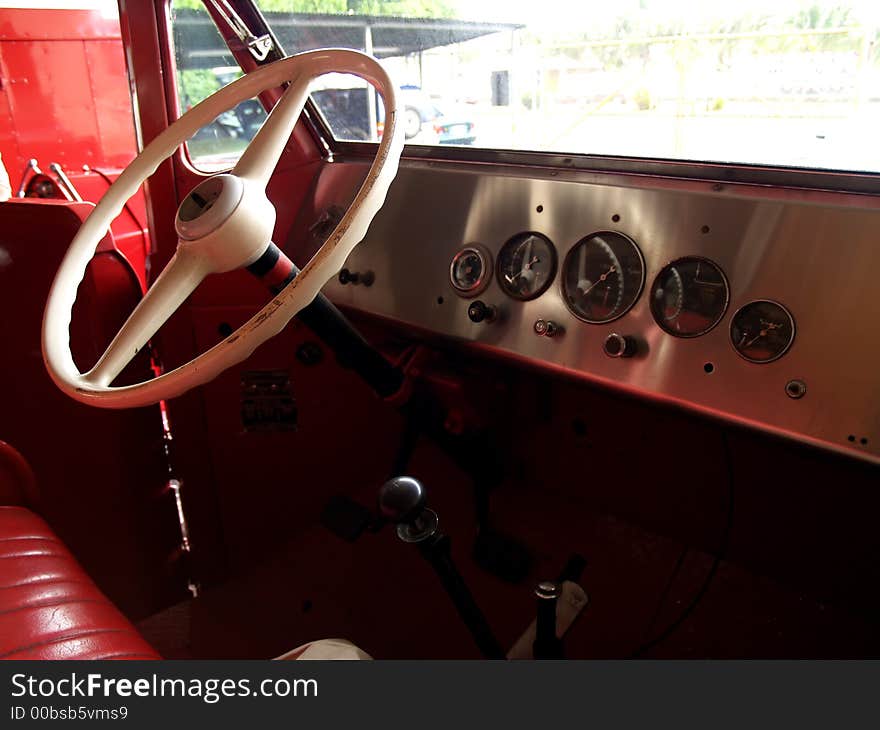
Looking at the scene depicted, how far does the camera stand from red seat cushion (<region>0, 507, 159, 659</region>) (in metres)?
1.05

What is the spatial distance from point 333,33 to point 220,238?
97 centimetres

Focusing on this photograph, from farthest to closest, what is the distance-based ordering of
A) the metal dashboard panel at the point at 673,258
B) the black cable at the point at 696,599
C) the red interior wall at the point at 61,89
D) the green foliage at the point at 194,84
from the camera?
the red interior wall at the point at 61,89
the green foliage at the point at 194,84
the black cable at the point at 696,599
the metal dashboard panel at the point at 673,258

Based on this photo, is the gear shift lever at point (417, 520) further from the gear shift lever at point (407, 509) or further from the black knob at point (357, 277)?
the black knob at point (357, 277)

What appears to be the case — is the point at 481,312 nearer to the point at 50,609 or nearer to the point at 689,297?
the point at 689,297

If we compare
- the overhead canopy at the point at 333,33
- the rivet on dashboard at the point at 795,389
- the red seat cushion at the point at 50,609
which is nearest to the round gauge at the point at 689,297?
the rivet on dashboard at the point at 795,389

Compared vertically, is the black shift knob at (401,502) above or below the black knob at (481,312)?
below

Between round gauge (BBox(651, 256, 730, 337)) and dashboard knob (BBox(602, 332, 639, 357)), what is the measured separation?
6 centimetres

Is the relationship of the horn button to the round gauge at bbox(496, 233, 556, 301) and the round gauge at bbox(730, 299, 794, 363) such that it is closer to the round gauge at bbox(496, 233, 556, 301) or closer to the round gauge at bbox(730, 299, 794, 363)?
the round gauge at bbox(496, 233, 556, 301)

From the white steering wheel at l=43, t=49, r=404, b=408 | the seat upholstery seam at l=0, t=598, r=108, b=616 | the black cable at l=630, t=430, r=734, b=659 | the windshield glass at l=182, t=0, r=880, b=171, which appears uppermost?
the windshield glass at l=182, t=0, r=880, b=171

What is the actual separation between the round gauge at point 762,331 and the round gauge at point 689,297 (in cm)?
4

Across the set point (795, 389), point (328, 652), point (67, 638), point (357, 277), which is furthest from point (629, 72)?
point (67, 638)

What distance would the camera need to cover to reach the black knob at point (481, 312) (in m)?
1.51

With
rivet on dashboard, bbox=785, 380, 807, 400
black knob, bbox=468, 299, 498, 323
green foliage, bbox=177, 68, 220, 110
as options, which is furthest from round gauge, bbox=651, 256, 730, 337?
green foliage, bbox=177, 68, 220, 110
